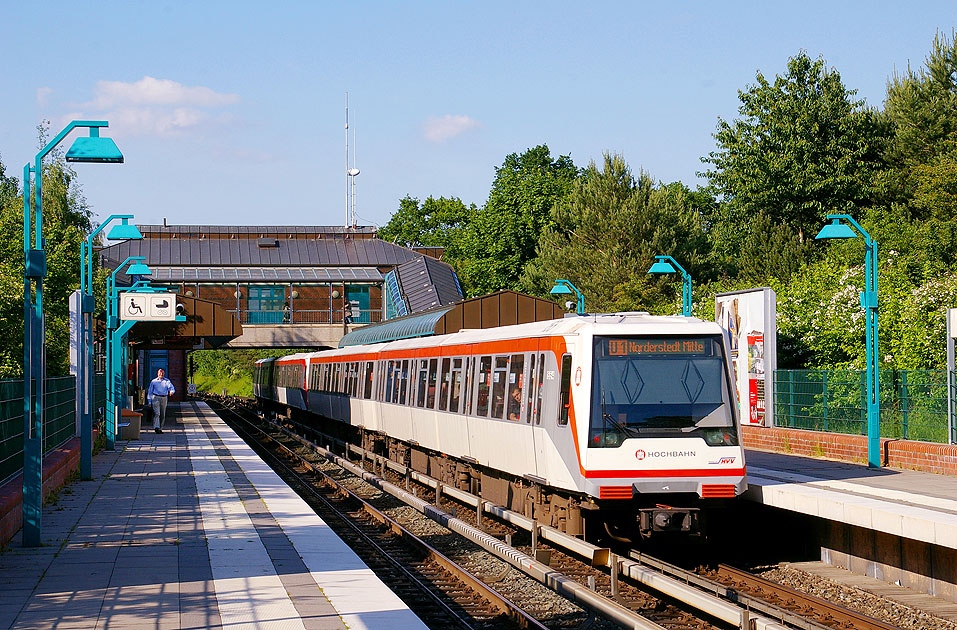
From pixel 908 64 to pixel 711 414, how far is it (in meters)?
43.7

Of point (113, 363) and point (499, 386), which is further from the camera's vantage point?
point (113, 363)

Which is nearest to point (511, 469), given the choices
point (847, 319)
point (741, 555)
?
point (741, 555)

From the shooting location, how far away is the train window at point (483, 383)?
17.2m

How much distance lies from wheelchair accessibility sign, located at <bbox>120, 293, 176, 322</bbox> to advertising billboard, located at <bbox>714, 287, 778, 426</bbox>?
46.0ft

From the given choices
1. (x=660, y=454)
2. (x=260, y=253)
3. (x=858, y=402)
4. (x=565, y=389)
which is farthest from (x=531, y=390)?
(x=260, y=253)

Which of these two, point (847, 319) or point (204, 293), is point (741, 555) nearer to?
point (847, 319)

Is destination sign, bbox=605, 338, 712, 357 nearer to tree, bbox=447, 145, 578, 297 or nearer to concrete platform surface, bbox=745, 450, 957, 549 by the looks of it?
concrete platform surface, bbox=745, 450, 957, 549

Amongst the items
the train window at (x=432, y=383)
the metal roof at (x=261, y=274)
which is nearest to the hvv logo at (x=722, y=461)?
the train window at (x=432, y=383)

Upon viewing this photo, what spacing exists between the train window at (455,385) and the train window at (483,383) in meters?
1.18

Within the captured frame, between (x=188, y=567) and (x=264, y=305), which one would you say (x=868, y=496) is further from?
(x=264, y=305)

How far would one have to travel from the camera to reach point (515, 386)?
52.0 feet

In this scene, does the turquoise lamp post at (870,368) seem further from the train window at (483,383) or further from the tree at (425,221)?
the tree at (425,221)

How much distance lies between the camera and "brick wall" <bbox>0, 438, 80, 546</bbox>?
12641 mm

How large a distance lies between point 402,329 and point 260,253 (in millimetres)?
44270
